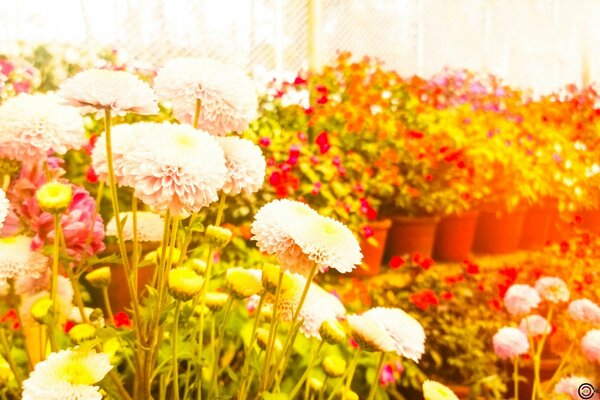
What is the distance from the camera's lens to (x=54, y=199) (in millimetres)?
630

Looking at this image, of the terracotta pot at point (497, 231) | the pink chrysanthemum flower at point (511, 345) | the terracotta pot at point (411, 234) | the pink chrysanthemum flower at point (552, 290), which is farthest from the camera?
the terracotta pot at point (497, 231)

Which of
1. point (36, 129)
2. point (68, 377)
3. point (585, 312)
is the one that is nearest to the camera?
point (68, 377)

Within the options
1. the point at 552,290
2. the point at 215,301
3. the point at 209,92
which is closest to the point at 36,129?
the point at 209,92

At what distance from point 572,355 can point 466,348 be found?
338mm

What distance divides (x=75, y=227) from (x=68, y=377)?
0.23 m

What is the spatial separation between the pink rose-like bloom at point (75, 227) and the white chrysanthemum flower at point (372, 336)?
337 mm

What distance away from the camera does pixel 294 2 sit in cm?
392

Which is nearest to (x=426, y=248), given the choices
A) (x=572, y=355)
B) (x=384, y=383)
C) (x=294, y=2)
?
(x=572, y=355)

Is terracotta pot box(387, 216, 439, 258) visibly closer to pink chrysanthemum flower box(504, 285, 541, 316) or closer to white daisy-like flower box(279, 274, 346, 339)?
pink chrysanthemum flower box(504, 285, 541, 316)

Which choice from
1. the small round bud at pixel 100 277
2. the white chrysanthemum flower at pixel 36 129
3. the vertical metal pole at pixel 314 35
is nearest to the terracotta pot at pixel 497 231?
the vertical metal pole at pixel 314 35

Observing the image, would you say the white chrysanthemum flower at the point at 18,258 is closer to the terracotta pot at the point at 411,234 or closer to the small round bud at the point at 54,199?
the small round bud at the point at 54,199

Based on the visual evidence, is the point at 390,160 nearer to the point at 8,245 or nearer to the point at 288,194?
the point at 288,194

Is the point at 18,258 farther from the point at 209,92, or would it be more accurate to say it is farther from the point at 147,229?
the point at 209,92

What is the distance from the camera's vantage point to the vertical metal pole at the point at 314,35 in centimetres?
374
